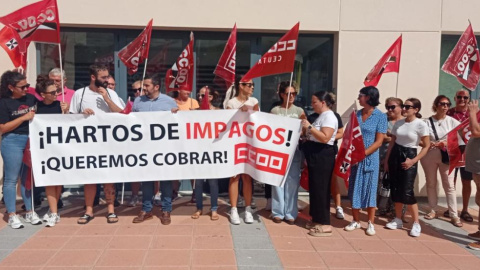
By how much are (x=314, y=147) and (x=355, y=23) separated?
3.02m

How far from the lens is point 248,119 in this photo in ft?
18.0

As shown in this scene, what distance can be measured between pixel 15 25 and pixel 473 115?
228 inches

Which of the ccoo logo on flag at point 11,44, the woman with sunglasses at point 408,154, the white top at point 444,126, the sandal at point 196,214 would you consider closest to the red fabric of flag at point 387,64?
the white top at point 444,126

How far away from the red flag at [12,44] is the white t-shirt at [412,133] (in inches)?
209

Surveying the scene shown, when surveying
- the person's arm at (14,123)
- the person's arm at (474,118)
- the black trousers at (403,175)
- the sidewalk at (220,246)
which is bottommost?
the sidewalk at (220,246)

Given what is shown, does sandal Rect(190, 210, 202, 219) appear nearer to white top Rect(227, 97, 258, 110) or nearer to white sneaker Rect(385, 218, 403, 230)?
white top Rect(227, 97, 258, 110)

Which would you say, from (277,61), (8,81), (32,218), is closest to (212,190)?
(277,61)

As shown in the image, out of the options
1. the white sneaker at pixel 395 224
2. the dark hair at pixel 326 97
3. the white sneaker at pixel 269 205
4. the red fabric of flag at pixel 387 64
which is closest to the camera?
the dark hair at pixel 326 97

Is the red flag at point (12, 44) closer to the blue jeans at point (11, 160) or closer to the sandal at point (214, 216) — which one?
the blue jeans at point (11, 160)

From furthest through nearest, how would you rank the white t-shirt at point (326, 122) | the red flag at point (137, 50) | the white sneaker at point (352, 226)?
1. the red flag at point (137, 50)
2. the white sneaker at point (352, 226)
3. the white t-shirt at point (326, 122)

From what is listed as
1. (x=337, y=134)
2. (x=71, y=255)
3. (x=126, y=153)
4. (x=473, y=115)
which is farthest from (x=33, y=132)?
(x=473, y=115)

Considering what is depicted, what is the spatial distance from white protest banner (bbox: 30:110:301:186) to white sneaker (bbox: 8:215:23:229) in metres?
0.60

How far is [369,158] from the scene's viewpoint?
17.2 ft

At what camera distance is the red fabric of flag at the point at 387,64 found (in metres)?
6.56
